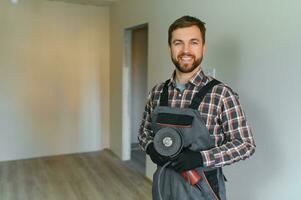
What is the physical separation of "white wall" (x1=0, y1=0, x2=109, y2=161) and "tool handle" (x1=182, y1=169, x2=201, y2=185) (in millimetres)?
3432

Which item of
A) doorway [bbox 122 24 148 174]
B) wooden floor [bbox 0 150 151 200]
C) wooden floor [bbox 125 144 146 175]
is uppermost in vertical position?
doorway [bbox 122 24 148 174]

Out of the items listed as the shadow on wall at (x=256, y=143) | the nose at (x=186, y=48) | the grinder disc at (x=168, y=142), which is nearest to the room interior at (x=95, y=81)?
the shadow on wall at (x=256, y=143)

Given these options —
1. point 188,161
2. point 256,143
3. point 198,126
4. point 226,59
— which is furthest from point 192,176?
point 226,59

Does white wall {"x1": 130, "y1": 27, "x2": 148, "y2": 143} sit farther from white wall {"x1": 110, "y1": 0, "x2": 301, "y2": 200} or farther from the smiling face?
the smiling face

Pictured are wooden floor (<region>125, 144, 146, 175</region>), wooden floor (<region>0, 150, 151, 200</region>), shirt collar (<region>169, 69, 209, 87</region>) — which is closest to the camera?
shirt collar (<region>169, 69, 209, 87</region>)

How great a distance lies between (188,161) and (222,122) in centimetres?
24

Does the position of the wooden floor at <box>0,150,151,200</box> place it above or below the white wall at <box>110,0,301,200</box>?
below

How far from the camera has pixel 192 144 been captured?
4.00ft

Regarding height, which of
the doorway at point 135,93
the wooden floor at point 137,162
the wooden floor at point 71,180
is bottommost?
the wooden floor at point 137,162

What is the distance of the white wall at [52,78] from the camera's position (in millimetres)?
3936

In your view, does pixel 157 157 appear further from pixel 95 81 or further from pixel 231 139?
pixel 95 81

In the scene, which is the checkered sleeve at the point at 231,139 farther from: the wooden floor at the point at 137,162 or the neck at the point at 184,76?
the wooden floor at the point at 137,162

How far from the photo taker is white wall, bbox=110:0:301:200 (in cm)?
155

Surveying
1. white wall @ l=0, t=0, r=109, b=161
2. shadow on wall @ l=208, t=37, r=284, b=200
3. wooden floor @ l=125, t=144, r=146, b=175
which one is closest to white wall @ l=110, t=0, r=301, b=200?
shadow on wall @ l=208, t=37, r=284, b=200
